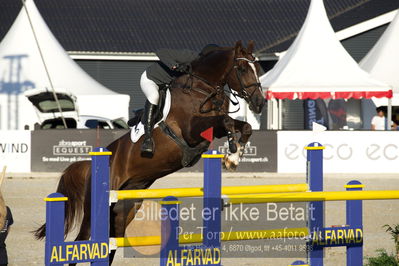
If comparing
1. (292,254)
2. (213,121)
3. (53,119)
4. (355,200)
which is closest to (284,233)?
(355,200)

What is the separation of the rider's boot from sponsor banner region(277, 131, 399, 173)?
12430 mm

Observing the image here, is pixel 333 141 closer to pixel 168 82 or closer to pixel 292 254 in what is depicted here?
pixel 292 254

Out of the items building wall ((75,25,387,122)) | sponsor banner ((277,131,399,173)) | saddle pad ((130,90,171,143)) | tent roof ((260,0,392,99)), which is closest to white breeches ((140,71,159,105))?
saddle pad ((130,90,171,143))

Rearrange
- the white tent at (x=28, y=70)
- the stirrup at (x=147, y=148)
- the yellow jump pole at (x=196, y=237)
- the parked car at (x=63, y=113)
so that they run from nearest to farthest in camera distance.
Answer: the yellow jump pole at (x=196, y=237), the stirrup at (x=147, y=148), the parked car at (x=63, y=113), the white tent at (x=28, y=70)

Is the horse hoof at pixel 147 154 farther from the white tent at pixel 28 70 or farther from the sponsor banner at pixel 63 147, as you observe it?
the white tent at pixel 28 70

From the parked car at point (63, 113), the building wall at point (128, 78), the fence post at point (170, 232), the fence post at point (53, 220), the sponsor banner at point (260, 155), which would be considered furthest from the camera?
the building wall at point (128, 78)

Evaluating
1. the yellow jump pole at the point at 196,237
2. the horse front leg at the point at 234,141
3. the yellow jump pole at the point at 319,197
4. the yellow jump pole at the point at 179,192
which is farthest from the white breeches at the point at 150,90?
the yellow jump pole at the point at 196,237

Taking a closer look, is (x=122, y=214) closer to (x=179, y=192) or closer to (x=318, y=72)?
(x=179, y=192)

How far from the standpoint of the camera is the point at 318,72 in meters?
Result: 25.0

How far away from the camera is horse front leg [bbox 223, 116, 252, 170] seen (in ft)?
26.5

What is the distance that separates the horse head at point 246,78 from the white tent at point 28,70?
1714 centimetres

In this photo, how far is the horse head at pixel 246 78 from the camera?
8656mm

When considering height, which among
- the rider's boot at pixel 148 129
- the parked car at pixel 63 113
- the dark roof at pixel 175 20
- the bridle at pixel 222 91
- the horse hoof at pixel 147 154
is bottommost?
the horse hoof at pixel 147 154

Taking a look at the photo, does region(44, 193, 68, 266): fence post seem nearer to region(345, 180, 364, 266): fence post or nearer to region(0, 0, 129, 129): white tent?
region(345, 180, 364, 266): fence post
